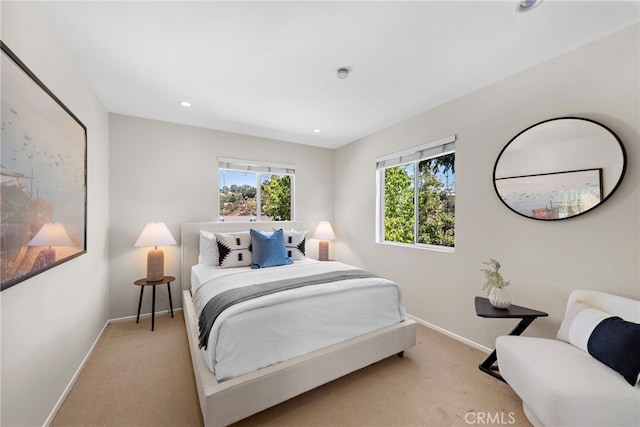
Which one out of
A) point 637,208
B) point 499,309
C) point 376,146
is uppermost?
point 376,146

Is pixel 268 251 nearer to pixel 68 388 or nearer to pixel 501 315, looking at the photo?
pixel 68 388

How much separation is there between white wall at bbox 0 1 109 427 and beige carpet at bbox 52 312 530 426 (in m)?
0.24

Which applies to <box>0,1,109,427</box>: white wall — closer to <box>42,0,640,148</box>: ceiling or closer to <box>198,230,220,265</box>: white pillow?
<box>42,0,640,148</box>: ceiling

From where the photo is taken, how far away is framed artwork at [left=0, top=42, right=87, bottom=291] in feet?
3.83

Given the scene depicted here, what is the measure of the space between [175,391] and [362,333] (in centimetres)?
147

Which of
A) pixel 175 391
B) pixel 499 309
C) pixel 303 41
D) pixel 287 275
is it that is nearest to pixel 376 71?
pixel 303 41

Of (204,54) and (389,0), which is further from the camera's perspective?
(204,54)

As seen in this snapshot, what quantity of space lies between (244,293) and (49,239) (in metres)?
1.20

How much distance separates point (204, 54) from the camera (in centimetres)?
200

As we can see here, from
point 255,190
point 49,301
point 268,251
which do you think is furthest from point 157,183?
point 49,301

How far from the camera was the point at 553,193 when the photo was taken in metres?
2.03

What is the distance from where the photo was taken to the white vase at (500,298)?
79.1 inches

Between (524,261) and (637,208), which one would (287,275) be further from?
(637,208)

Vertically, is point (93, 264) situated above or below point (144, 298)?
above
